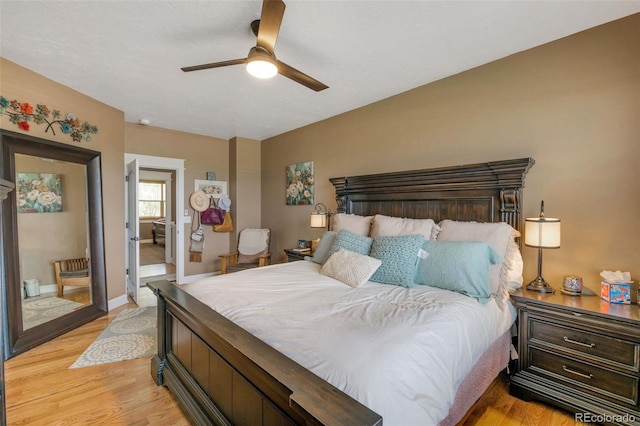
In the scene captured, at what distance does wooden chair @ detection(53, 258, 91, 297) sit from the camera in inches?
123

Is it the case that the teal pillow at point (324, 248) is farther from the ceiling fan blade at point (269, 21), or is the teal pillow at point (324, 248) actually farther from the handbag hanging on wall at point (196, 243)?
the handbag hanging on wall at point (196, 243)

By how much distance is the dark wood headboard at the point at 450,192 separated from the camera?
2.30 meters

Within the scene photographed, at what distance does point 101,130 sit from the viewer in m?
3.55

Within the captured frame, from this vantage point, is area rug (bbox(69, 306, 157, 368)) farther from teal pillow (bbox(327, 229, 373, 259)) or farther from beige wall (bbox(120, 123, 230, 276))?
teal pillow (bbox(327, 229, 373, 259))

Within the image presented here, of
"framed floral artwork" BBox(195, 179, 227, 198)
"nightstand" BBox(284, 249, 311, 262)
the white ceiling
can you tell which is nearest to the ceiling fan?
the white ceiling

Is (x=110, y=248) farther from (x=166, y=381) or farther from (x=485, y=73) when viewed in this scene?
(x=485, y=73)

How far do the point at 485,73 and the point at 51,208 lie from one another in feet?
14.8

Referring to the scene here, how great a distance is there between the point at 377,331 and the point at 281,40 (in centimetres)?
214

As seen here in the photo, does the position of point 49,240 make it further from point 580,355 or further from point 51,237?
point 580,355

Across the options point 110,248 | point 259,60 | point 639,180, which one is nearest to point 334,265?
point 259,60

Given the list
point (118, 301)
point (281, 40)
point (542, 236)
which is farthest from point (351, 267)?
point (118, 301)

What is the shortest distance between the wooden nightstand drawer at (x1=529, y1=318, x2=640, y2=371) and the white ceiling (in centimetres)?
206

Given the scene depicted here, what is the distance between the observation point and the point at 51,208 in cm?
307

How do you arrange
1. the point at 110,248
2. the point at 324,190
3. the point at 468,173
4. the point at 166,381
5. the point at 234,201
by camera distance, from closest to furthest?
the point at 166,381, the point at 468,173, the point at 110,248, the point at 324,190, the point at 234,201
